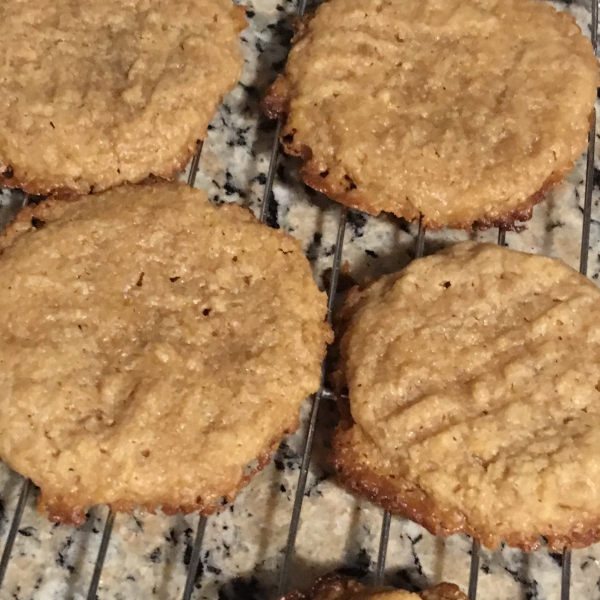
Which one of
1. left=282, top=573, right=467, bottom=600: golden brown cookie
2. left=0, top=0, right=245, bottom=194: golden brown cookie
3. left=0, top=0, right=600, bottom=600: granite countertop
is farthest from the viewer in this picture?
left=0, top=0, right=245, bottom=194: golden brown cookie

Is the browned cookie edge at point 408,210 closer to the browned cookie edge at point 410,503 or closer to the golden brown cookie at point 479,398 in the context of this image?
the golden brown cookie at point 479,398

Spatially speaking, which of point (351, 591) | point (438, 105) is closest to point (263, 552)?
point (351, 591)

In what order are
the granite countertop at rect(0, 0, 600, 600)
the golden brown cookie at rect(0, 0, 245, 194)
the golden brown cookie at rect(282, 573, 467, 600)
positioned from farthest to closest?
the golden brown cookie at rect(0, 0, 245, 194) < the granite countertop at rect(0, 0, 600, 600) < the golden brown cookie at rect(282, 573, 467, 600)

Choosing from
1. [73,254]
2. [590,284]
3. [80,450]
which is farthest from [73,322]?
[590,284]

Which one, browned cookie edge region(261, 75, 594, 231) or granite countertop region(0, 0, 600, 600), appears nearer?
granite countertop region(0, 0, 600, 600)

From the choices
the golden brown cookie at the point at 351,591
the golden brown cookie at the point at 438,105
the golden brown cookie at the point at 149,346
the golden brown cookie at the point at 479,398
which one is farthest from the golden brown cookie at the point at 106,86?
the golden brown cookie at the point at 351,591

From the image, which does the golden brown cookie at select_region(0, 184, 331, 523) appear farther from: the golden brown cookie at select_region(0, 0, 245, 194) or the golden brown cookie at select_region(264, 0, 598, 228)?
the golden brown cookie at select_region(264, 0, 598, 228)

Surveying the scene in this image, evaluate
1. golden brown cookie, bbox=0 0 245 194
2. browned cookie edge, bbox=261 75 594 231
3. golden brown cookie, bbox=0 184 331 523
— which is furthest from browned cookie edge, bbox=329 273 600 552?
golden brown cookie, bbox=0 0 245 194
